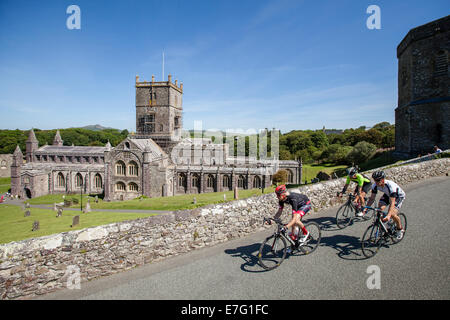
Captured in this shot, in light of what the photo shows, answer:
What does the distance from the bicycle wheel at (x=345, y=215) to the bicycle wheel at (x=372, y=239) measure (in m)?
2.01

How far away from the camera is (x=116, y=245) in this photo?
6.34 meters

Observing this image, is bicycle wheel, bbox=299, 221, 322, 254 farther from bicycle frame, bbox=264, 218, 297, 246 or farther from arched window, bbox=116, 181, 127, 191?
arched window, bbox=116, 181, 127, 191

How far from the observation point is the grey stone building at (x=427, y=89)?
23.1 metres

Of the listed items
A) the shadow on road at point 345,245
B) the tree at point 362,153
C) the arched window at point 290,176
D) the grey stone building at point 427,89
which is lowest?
the arched window at point 290,176

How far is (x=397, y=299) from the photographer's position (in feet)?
15.4

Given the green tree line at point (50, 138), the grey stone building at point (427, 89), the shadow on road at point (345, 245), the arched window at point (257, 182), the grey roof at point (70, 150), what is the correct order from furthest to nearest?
the green tree line at point (50, 138) < the grey roof at point (70, 150) < the arched window at point (257, 182) < the grey stone building at point (427, 89) < the shadow on road at point (345, 245)

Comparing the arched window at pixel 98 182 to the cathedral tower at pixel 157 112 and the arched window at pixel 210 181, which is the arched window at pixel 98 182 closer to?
the cathedral tower at pixel 157 112

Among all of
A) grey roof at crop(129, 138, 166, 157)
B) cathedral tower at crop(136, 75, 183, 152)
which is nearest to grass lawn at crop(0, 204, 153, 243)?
grey roof at crop(129, 138, 166, 157)


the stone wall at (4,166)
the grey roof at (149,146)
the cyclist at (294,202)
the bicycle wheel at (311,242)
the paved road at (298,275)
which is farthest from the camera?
the stone wall at (4,166)

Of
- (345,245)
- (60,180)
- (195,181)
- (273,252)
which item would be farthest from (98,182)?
(345,245)

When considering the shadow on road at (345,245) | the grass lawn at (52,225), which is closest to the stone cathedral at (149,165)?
the grass lawn at (52,225)

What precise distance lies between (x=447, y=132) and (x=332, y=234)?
924 inches

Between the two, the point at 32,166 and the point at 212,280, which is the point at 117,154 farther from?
the point at 212,280
